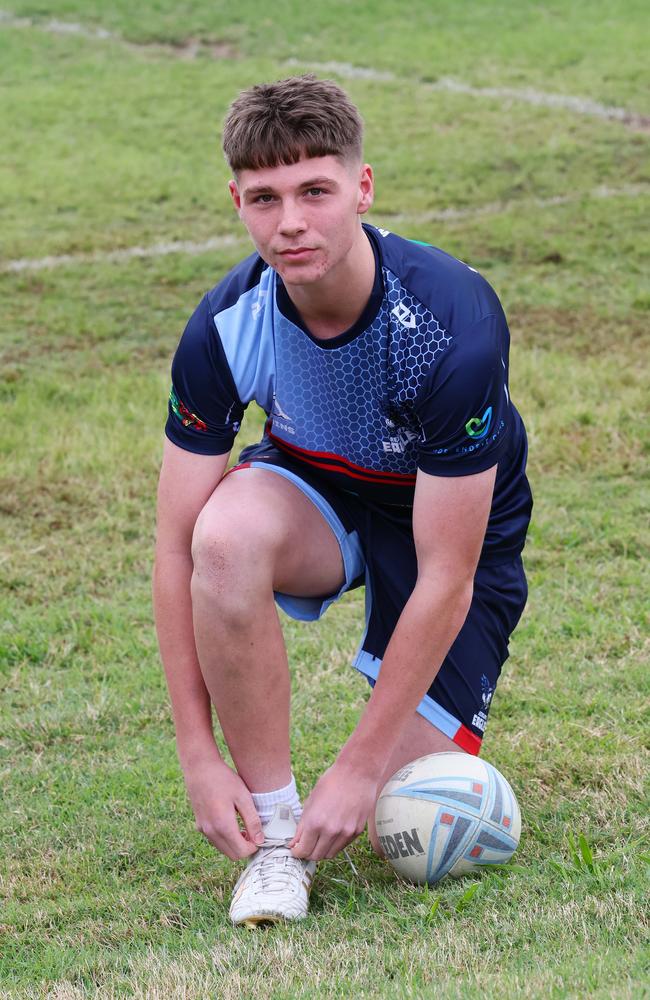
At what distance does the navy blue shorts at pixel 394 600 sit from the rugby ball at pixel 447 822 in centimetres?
19

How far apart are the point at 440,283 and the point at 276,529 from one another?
2.28ft

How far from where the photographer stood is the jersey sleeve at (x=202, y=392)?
3.14 m

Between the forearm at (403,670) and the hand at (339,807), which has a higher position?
the forearm at (403,670)

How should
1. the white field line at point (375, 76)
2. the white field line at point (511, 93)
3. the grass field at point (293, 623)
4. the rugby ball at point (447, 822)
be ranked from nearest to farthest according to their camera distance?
1. the grass field at point (293, 623)
2. the rugby ball at point (447, 822)
3. the white field line at point (511, 93)
4. the white field line at point (375, 76)

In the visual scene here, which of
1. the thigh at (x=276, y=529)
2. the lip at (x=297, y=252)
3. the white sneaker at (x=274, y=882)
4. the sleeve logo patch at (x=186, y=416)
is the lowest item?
the white sneaker at (x=274, y=882)

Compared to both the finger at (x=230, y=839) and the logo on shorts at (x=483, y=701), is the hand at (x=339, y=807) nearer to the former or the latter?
the finger at (x=230, y=839)

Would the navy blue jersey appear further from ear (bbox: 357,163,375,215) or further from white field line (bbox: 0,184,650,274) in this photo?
white field line (bbox: 0,184,650,274)

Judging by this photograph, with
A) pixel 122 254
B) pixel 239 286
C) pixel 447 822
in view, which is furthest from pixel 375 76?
pixel 447 822

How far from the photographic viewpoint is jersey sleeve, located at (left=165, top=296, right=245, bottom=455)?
314 cm

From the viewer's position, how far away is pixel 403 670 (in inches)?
115

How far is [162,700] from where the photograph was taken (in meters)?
4.25

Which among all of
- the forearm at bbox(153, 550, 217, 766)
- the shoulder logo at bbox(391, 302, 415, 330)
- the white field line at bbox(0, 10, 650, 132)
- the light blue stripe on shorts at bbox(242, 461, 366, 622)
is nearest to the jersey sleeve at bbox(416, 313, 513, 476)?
the shoulder logo at bbox(391, 302, 415, 330)

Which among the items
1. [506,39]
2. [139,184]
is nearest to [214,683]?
[139,184]

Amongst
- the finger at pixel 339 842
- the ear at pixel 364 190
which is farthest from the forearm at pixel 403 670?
the ear at pixel 364 190
